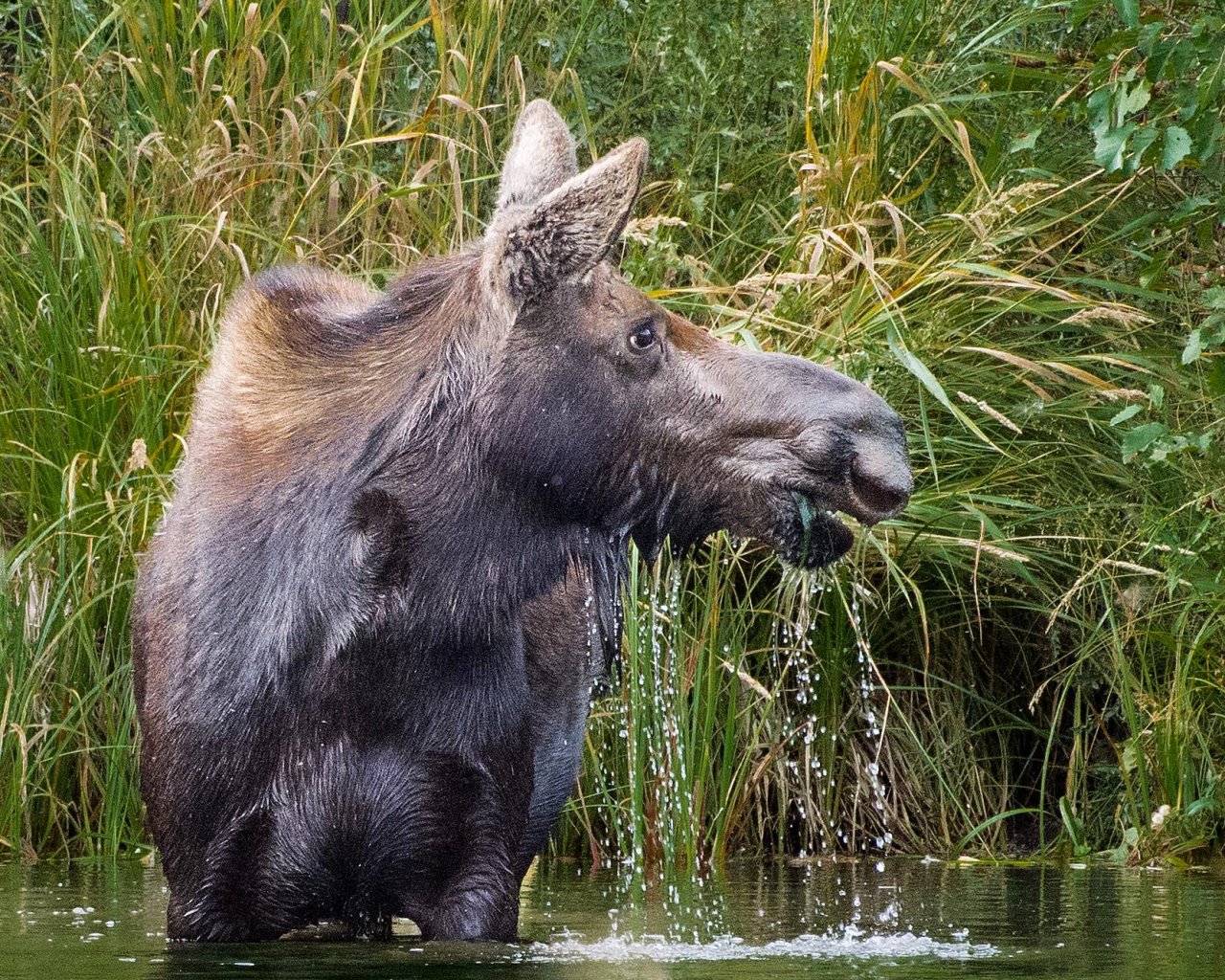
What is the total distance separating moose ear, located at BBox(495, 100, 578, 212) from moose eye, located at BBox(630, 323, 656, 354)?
498mm

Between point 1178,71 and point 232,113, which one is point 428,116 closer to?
point 232,113

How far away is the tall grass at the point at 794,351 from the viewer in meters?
5.96

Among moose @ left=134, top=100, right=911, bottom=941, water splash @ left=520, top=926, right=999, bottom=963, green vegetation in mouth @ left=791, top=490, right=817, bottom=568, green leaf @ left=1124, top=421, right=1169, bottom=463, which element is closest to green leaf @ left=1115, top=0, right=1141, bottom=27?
green leaf @ left=1124, top=421, right=1169, bottom=463

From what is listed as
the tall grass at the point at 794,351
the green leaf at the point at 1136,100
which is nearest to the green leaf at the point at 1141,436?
the tall grass at the point at 794,351

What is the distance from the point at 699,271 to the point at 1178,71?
1987 millimetres

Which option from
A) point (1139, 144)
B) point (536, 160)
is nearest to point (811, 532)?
point (536, 160)

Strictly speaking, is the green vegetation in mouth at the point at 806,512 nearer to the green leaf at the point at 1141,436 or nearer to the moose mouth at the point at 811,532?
the moose mouth at the point at 811,532

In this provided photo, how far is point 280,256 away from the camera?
21.7ft

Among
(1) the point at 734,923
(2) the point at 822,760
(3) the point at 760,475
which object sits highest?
(3) the point at 760,475

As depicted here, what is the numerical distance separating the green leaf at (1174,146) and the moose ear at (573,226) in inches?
74.4

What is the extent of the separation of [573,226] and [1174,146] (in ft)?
6.83

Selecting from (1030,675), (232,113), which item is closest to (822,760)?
(1030,675)

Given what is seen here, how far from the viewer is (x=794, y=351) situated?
21.2ft

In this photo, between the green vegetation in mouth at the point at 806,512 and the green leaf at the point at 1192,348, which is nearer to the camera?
the green vegetation in mouth at the point at 806,512
